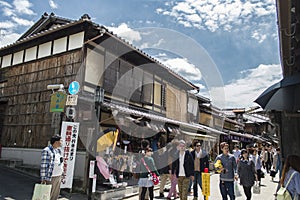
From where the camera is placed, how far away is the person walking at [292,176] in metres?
4.16

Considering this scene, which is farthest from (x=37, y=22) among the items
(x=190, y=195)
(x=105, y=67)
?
(x=190, y=195)

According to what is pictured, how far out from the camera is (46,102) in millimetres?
12031

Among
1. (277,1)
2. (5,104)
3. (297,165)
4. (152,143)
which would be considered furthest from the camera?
(5,104)

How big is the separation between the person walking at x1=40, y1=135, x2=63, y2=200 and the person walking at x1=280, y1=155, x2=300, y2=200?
5023mm

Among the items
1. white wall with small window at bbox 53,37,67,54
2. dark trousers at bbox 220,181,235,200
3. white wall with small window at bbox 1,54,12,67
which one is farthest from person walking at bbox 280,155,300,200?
white wall with small window at bbox 1,54,12,67

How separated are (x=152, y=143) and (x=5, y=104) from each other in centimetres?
909

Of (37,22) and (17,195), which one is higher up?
(37,22)

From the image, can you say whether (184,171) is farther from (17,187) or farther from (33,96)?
(33,96)

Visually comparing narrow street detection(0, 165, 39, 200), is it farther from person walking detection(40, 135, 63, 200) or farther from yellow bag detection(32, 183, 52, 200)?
yellow bag detection(32, 183, 52, 200)

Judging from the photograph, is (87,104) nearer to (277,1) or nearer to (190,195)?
(190,195)

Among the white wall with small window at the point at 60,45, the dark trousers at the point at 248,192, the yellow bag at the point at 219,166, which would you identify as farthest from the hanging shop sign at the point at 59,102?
the dark trousers at the point at 248,192

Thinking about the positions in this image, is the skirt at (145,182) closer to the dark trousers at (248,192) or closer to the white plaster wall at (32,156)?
the dark trousers at (248,192)

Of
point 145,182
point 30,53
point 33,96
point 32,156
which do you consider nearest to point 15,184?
point 32,156

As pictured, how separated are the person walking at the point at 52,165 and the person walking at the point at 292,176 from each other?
5.02 meters
